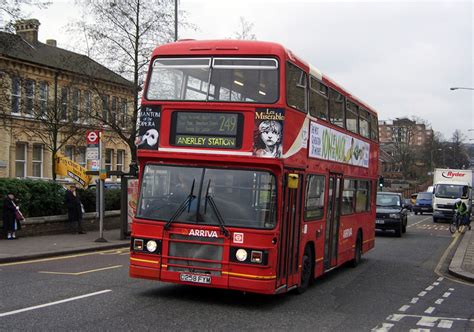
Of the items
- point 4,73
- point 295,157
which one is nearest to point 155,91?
point 295,157

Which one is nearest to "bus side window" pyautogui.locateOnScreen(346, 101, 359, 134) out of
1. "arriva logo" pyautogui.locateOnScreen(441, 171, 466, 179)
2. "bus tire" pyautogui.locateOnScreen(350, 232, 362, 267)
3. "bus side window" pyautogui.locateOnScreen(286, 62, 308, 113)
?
"bus tire" pyautogui.locateOnScreen(350, 232, 362, 267)

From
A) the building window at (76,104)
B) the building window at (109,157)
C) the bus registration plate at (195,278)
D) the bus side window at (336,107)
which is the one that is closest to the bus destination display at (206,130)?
the bus registration plate at (195,278)

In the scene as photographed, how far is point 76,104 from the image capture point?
2644 cm

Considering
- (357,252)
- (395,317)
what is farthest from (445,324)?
(357,252)

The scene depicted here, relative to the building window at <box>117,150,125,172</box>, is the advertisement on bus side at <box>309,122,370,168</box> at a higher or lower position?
higher

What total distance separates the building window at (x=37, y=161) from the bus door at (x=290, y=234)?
35.9m

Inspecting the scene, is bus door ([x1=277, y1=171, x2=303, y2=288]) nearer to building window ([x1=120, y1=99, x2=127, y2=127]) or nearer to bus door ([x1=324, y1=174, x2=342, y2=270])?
bus door ([x1=324, y1=174, x2=342, y2=270])

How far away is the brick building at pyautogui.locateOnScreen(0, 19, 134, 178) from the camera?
921 inches

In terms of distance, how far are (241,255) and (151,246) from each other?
144cm

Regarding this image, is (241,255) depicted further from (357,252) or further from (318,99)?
(357,252)

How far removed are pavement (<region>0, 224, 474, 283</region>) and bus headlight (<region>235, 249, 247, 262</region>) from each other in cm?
697

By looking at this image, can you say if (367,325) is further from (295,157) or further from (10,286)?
(10,286)

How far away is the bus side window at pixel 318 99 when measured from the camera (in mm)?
10477

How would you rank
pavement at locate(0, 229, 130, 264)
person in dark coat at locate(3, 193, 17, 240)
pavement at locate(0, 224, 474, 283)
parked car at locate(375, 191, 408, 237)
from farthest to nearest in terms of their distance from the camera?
parked car at locate(375, 191, 408, 237) → person in dark coat at locate(3, 193, 17, 240) → pavement at locate(0, 229, 130, 264) → pavement at locate(0, 224, 474, 283)
